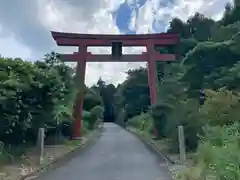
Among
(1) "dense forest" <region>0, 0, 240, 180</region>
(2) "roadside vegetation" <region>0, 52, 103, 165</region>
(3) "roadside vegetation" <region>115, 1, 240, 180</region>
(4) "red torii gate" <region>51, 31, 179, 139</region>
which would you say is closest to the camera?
(3) "roadside vegetation" <region>115, 1, 240, 180</region>

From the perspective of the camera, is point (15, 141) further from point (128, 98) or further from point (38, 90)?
point (128, 98)

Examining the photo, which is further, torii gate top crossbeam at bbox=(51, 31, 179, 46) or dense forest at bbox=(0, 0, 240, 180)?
torii gate top crossbeam at bbox=(51, 31, 179, 46)

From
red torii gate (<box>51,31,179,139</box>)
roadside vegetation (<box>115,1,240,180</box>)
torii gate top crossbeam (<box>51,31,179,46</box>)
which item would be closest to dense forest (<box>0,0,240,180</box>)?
roadside vegetation (<box>115,1,240,180</box>)

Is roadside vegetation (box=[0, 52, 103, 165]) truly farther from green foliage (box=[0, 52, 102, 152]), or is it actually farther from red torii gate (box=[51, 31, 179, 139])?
red torii gate (box=[51, 31, 179, 139])

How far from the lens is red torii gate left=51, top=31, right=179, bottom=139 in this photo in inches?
1203

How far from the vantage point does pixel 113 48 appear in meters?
30.9

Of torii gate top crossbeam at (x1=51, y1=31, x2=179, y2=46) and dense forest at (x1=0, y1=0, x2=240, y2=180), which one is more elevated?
torii gate top crossbeam at (x1=51, y1=31, x2=179, y2=46)

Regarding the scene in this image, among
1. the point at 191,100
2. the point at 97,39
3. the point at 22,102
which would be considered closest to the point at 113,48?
the point at 97,39

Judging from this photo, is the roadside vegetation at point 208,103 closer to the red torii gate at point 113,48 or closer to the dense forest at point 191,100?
the dense forest at point 191,100

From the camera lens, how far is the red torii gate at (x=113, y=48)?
1203 inches

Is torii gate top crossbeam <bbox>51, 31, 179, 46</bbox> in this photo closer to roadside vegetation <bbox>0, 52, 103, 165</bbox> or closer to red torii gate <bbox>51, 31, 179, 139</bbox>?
red torii gate <bbox>51, 31, 179, 139</bbox>

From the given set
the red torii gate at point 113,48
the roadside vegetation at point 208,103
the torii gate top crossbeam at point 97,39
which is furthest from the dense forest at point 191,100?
the torii gate top crossbeam at point 97,39

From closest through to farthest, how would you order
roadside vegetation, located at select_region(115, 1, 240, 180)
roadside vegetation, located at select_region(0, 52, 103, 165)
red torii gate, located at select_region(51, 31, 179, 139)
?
roadside vegetation, located at select_region(115, 1, 240, 180) → roadside vegetation, located at select_region(0, 52, 103, 165) → red torii gate, located at select_region(51, 31, 179, 139)

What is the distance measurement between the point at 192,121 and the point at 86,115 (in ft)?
92.0
